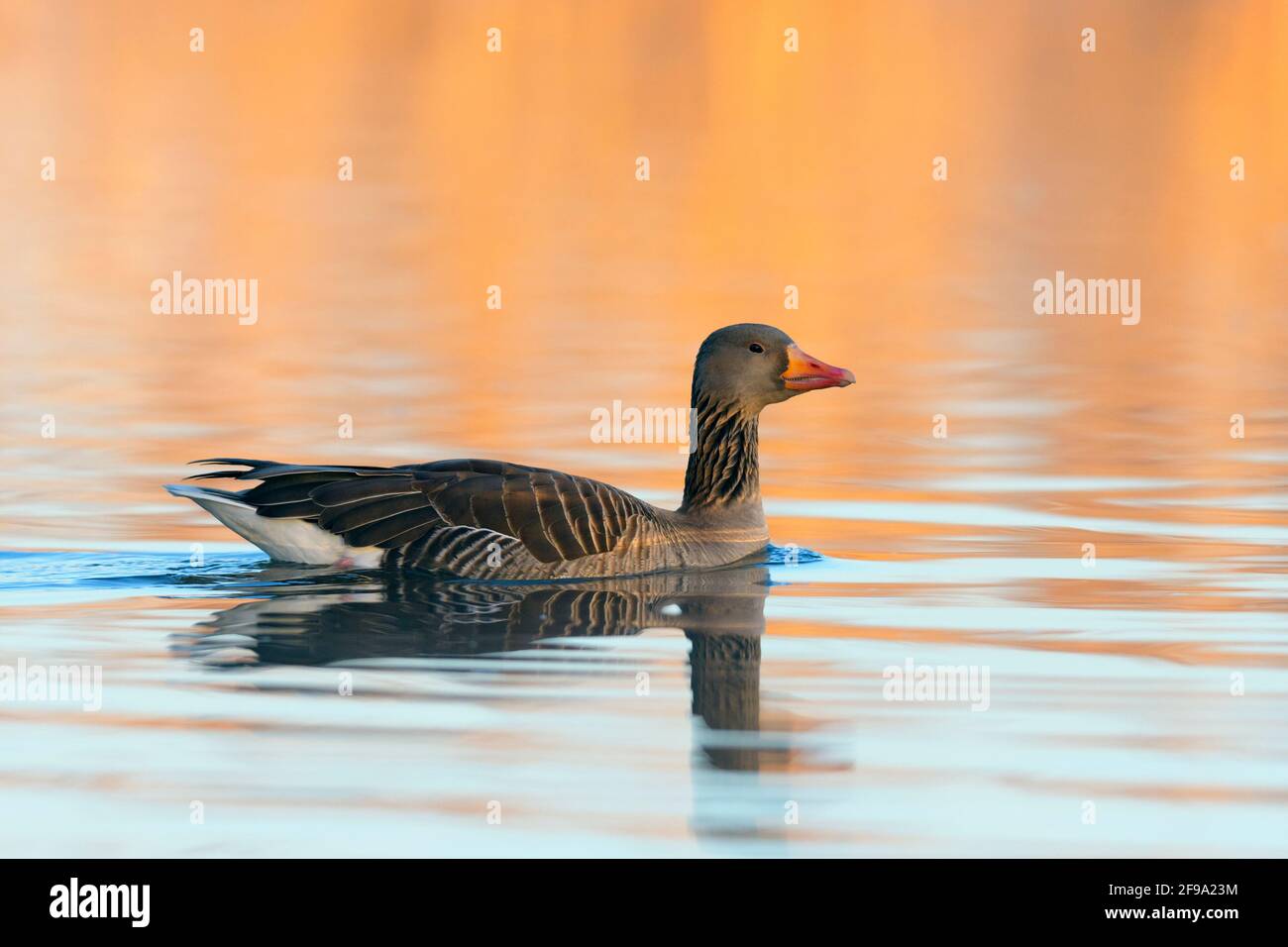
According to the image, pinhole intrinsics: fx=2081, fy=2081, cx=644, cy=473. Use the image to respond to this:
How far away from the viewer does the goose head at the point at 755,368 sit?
14227mm

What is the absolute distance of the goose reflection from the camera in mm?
10305

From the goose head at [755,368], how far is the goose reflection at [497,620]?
124cm

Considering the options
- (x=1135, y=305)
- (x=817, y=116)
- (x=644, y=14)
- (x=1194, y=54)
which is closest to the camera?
(x=1135, y=305)

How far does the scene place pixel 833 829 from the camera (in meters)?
7.71

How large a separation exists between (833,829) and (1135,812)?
1.20 meters

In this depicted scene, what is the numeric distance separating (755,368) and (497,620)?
134 inches

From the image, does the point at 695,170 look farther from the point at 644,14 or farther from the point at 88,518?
the point at 88,518

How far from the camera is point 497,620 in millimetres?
11672

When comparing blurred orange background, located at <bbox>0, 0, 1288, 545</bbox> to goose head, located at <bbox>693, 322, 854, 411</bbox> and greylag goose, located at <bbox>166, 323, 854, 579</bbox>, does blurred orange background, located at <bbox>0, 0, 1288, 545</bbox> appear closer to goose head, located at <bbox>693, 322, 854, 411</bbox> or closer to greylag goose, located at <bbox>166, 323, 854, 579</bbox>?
greylag goose, located at <bbox>166, 323, 854, 579</bbox>

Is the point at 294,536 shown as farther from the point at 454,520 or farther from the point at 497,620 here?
the point at 497,620

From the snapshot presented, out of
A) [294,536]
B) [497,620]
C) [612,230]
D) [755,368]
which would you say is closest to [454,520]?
[294,536]

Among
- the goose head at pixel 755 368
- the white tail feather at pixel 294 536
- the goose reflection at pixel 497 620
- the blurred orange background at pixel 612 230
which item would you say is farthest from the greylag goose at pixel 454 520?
the blurred orange background at pixel 612 230

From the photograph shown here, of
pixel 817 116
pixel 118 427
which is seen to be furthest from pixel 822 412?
pixel 817 116

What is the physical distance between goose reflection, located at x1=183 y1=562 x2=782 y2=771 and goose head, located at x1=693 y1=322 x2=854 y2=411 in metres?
1.24
